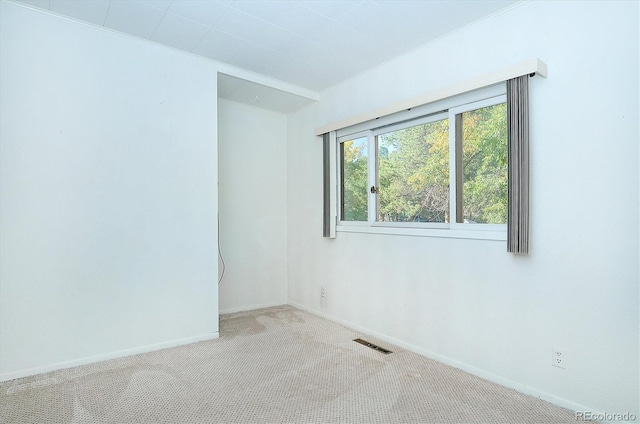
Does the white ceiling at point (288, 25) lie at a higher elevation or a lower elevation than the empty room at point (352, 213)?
higher

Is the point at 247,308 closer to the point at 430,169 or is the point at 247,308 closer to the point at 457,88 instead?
the point at 430,169

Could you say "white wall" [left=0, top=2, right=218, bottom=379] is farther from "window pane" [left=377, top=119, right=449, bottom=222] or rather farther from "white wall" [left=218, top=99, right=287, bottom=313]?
"window pane" [left=377, top=119, right=449, bottom=222]

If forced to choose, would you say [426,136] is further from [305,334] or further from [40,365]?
[40,365]

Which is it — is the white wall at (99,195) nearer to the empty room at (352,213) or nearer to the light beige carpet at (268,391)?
the empty room at (352,213)

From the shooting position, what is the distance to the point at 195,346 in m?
2.85

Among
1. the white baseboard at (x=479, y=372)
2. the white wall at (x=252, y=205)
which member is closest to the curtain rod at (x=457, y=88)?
the white wall at (x=252, y=205)

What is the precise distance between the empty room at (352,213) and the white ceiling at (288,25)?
0.07ft

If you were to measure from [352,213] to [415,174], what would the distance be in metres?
0.83

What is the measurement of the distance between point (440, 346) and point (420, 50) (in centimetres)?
224

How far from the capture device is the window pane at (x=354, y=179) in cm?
338

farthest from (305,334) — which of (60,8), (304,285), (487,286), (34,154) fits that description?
(60,8)

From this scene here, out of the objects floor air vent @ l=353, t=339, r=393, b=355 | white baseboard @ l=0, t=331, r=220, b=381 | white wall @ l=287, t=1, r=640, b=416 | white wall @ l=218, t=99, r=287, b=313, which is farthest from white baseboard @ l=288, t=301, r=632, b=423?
white baseboard @ l=0, t=331, r=220, b=381

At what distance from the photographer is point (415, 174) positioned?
2.88m

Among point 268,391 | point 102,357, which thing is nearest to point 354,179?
point 268,391
